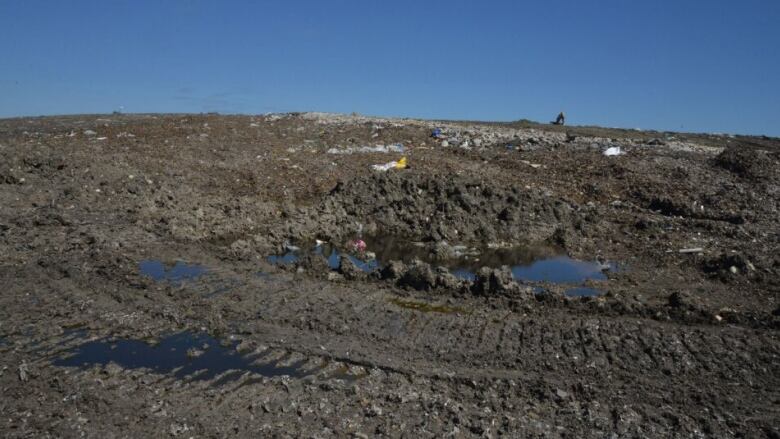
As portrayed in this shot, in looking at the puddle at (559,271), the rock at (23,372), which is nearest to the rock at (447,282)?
the puddle at (559,271)

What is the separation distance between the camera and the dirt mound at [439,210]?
10211 mm

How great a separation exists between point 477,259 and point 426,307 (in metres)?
3.13

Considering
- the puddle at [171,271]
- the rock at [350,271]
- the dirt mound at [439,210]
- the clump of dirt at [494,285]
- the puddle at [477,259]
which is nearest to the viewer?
the clump of dirt at [494,285]

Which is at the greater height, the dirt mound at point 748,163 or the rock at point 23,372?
the dirt mound at point 748,163

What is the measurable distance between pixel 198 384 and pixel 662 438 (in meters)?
3.54

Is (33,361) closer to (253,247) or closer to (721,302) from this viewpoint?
(253,247)

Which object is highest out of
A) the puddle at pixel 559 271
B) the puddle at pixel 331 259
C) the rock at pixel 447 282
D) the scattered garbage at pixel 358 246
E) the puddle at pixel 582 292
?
the rock at pixel 447 282

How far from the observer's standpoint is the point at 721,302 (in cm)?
679

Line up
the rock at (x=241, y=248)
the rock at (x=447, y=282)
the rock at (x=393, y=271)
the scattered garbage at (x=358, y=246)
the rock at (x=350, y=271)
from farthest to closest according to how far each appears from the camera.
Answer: the scattered garbage at (x=358, y=246), the rock at (x=241, y=248), the rock at (x=350, y=271), the rock at (x=393, y=271), the rock at (x=447, y=282)

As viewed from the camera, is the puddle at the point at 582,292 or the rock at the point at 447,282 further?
the puddle at the point at 582,292

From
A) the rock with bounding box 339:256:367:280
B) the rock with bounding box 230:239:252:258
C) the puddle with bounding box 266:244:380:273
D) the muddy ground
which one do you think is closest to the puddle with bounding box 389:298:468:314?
the muddy ground

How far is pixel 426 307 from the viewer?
632 cm

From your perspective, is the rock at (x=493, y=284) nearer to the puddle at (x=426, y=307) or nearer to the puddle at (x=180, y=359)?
the puddle at (x=426, y=307)

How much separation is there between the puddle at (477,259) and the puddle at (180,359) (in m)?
2.82
